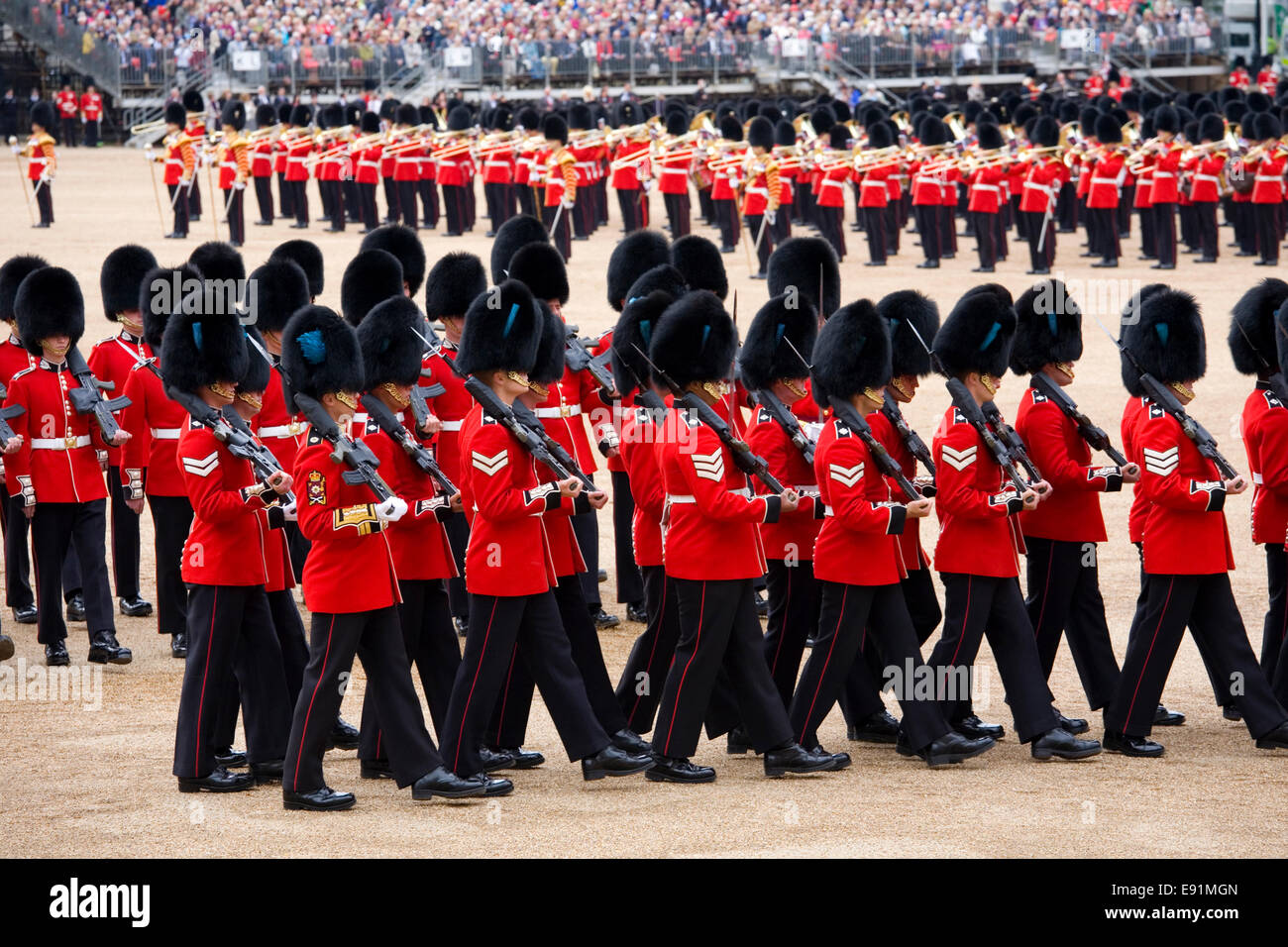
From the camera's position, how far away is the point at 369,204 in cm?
1888

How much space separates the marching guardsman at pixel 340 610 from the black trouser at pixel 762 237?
419 inches

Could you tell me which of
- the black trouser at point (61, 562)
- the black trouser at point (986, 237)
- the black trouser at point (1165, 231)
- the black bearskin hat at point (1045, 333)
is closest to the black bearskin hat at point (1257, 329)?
the black bearskin hat at point (1045, 333)

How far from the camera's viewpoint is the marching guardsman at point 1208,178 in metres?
16.0

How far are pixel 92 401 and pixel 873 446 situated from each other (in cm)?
261

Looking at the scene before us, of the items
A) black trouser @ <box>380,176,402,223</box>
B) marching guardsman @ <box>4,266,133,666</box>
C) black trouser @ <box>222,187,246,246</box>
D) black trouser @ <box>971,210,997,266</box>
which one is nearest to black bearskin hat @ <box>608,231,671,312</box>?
marching guardsman @ <box>4,266,133,666</box>

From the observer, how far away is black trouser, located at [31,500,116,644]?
19.9 feet

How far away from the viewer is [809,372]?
5230mm

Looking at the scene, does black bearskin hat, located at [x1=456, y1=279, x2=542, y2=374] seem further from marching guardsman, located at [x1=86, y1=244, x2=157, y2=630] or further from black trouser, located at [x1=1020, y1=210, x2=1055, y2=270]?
black trouser, located at [x1=1020, y1=210, x2=1055, y2=270]

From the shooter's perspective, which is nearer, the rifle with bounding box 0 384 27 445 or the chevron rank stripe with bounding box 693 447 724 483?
the chevron rank stripe with bounding box 693 447 724 483

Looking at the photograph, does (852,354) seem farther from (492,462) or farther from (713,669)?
(492,462)

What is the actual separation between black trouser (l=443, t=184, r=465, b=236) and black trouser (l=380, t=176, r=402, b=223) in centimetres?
67

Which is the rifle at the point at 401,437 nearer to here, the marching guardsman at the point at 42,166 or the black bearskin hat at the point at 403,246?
the black bearskin hat at the point at 403,246
